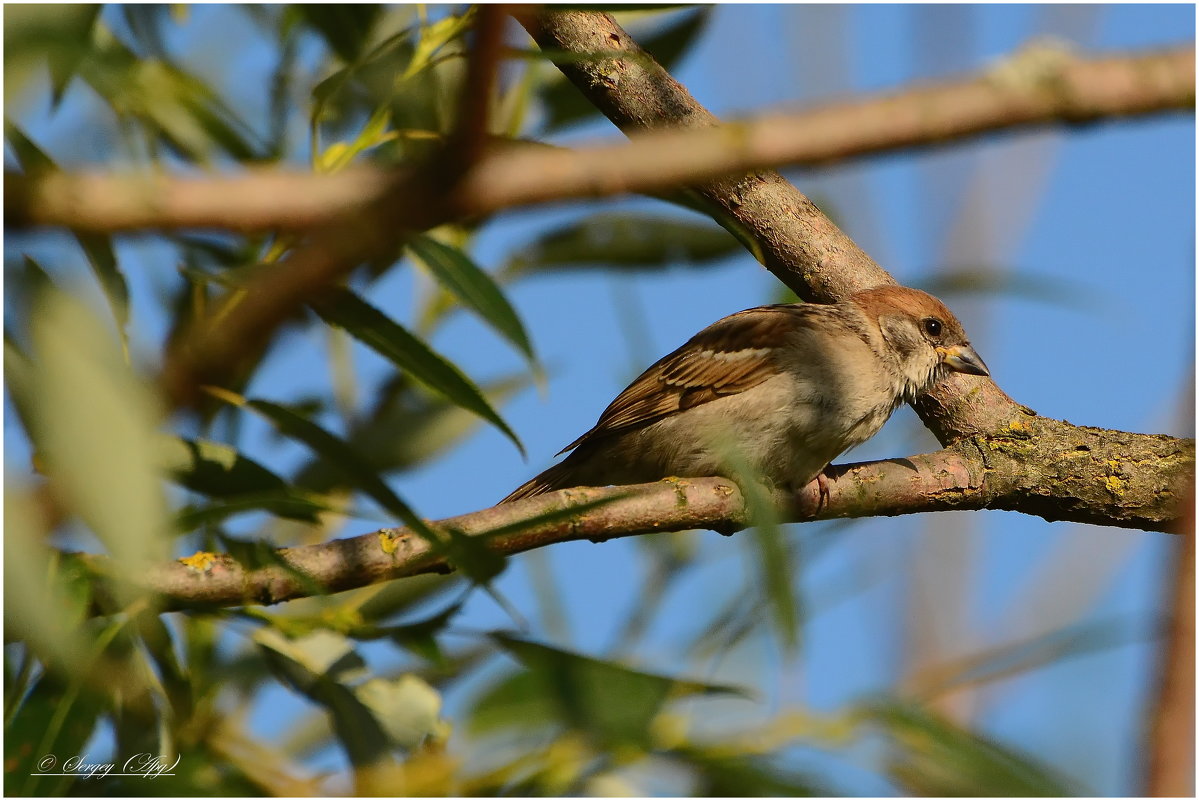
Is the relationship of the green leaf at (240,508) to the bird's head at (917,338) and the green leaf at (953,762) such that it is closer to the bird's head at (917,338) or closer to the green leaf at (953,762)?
the green leaf at (953,762)

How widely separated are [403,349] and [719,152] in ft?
4.70

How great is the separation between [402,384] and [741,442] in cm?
123

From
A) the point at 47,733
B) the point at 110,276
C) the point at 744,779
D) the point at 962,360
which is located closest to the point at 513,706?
the point at 744,779

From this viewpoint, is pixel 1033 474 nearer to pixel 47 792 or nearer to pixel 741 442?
pixel 741 442

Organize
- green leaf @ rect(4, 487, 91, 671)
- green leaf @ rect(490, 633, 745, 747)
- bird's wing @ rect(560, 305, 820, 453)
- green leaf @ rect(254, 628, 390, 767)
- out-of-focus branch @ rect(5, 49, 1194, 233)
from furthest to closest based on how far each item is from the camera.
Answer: bird's wing @ rect(560, 305, 820, 453)
green leaf @ rect(254, 628, 390, 767)
green leaf @ rect(490, 633, 745, 747)
green leaf @ rect(4, 487, 91, 671)
out-of-focus branch @ rect(5, 49, 1194, 233)

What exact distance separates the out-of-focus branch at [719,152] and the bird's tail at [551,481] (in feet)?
11.0

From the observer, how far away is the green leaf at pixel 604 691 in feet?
5.29

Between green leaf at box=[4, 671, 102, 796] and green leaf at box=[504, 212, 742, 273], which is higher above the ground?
green leaf at box=[504, 212, 742, 273]

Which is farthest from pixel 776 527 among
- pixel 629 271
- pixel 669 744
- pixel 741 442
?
pixel 741 442

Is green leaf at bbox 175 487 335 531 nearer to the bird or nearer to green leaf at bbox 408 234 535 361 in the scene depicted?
green leaf at bbox 408 234 535 361

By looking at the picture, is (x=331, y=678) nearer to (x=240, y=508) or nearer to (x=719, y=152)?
(x=240, y=508)

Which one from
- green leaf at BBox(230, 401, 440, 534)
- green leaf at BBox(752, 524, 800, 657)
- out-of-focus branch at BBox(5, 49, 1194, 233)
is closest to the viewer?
out-of-focus branch at BBox(5, 49, 1194, 233)

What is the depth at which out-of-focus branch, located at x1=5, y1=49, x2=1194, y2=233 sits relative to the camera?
29.1 inches

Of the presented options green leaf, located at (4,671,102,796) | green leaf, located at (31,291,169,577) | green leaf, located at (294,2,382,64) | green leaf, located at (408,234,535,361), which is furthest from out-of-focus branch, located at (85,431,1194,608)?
green leaf, located at (31,291,169,577)
